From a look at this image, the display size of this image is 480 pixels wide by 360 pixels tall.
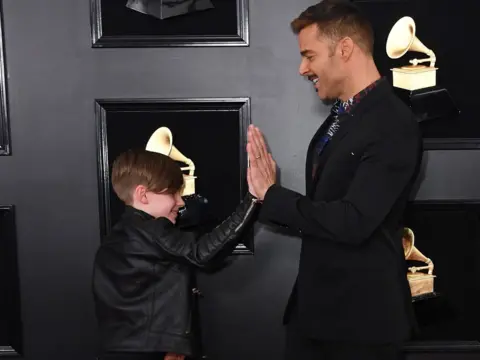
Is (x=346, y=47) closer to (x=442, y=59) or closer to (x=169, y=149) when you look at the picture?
(x=442, y=59)

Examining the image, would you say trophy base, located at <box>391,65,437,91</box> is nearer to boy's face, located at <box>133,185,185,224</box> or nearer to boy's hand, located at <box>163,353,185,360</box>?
boy's face, located at <box>133,185,185,224</box>

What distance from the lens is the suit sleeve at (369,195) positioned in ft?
4.65

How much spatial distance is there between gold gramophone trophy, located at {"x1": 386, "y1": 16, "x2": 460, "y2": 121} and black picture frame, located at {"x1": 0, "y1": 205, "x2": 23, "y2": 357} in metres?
1.26

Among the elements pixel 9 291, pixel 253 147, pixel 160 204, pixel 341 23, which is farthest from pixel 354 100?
pixel 9 291

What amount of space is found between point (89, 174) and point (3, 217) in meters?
0.30

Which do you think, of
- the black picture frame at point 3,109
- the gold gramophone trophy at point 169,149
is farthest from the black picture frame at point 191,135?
the black picture frame at point 3,109

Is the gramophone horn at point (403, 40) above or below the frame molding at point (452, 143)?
above

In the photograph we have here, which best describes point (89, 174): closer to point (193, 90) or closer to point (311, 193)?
point (193, 90)

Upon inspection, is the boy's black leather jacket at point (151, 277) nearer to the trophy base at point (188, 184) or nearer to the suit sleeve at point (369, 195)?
the suit sleeve at point (369, 195)

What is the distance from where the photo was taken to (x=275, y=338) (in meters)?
2.07

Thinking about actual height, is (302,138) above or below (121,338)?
above

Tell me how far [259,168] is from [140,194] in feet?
1.02

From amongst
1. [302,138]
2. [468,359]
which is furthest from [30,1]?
[468,359]

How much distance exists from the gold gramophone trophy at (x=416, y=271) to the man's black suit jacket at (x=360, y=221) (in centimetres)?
44
